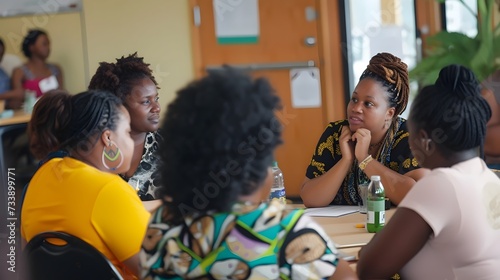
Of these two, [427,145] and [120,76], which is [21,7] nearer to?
[120,76]

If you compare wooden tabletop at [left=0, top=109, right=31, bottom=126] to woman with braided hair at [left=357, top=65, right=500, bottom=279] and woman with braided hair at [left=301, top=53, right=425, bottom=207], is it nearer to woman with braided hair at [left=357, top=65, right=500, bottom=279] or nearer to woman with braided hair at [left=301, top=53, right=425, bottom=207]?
woman with braided hair at [left=301, top=53, right=425, bottom=207]

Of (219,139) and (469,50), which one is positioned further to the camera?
(469,50)

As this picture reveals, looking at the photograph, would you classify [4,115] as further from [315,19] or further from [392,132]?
[392,132]

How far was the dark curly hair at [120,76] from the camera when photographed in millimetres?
2939

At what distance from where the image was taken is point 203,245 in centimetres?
146

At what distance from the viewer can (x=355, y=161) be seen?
290 cm

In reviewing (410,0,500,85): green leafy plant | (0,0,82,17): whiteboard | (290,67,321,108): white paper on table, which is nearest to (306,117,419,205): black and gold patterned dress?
(410,0,500,85): green leafy plant

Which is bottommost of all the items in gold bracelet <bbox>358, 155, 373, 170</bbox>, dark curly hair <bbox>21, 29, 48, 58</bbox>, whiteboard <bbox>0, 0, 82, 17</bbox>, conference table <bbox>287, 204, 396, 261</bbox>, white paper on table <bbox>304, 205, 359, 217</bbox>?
white paper on table <bbox>304, 205, 359, 217</bbox>

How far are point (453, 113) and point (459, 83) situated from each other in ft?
0.27

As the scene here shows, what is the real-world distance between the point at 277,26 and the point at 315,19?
316 millimetres

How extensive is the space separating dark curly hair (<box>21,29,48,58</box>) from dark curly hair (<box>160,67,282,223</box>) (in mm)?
5106

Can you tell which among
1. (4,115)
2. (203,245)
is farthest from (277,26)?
(203,245)

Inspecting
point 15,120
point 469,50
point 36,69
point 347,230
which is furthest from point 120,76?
point 36,69

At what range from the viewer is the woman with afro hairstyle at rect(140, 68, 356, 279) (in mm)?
1434
